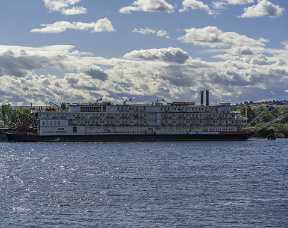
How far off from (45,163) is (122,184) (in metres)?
38.1

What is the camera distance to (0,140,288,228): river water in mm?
53344

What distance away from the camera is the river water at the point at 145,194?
2100 inches

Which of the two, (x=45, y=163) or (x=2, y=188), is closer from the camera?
(x=2, y=188)

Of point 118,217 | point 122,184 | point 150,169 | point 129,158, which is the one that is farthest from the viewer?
point 129,158

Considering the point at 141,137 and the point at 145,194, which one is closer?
the point at 145,194

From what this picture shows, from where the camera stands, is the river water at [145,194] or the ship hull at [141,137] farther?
the ship hull at [141,137]

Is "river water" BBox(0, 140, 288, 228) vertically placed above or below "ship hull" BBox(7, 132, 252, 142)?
below

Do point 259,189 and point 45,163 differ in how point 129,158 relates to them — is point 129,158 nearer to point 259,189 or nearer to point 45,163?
point 45,163

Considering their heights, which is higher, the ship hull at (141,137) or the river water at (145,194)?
the ship hull at (141,137)

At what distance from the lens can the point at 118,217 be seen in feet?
178

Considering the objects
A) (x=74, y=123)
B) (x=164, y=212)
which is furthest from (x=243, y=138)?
(x=164, y=212)

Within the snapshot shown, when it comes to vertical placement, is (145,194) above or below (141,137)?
below

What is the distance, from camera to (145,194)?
67125 millimetres

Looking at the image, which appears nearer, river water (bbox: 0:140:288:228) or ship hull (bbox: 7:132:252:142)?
river water (bbox: 0:140:288:228)
